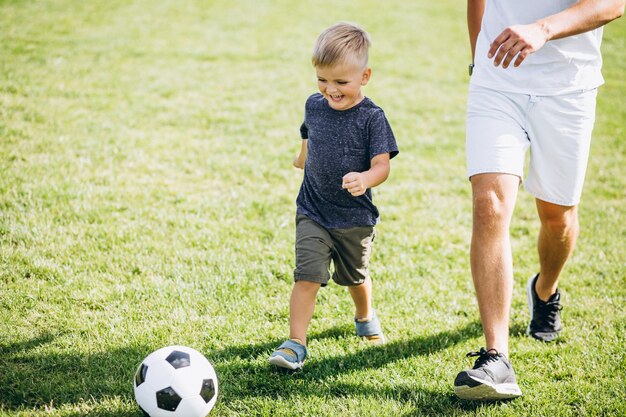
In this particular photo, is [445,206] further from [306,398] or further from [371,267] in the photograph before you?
[306,398]

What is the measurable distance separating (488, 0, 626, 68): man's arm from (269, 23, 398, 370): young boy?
755mm

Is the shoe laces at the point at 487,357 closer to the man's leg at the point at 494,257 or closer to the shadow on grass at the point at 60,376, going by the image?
the man's leg at the point at 494,257

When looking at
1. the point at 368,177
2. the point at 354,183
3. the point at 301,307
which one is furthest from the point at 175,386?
the point at 368,177

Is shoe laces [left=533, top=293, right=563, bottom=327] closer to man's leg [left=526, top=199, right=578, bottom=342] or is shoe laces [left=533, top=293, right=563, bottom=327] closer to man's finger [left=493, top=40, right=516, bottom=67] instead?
man's leg [left=526, top=199, right=578, bottom=342]

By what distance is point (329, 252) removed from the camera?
3.42 m

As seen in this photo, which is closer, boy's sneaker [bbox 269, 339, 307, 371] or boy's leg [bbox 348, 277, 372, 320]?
boy's sneaker [bbox 269, 339, 307, 371]

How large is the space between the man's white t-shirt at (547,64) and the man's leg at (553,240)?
2.43 feet

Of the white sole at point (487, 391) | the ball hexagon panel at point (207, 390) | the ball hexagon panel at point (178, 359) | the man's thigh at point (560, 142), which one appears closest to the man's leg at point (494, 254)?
the white sole at point (487, 391)

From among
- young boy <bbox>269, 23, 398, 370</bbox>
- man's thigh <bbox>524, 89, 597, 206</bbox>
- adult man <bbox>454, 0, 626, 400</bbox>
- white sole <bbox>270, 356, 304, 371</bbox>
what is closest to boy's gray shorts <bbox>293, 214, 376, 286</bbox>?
young boy <bbox>269, 23, 398, 370</bbox>

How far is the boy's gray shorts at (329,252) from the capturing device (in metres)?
3.32

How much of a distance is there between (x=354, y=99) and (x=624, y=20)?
16676mm

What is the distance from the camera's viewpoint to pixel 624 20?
16.7 meters

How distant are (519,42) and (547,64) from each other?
1.76ft

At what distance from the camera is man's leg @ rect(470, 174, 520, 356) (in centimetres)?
306
